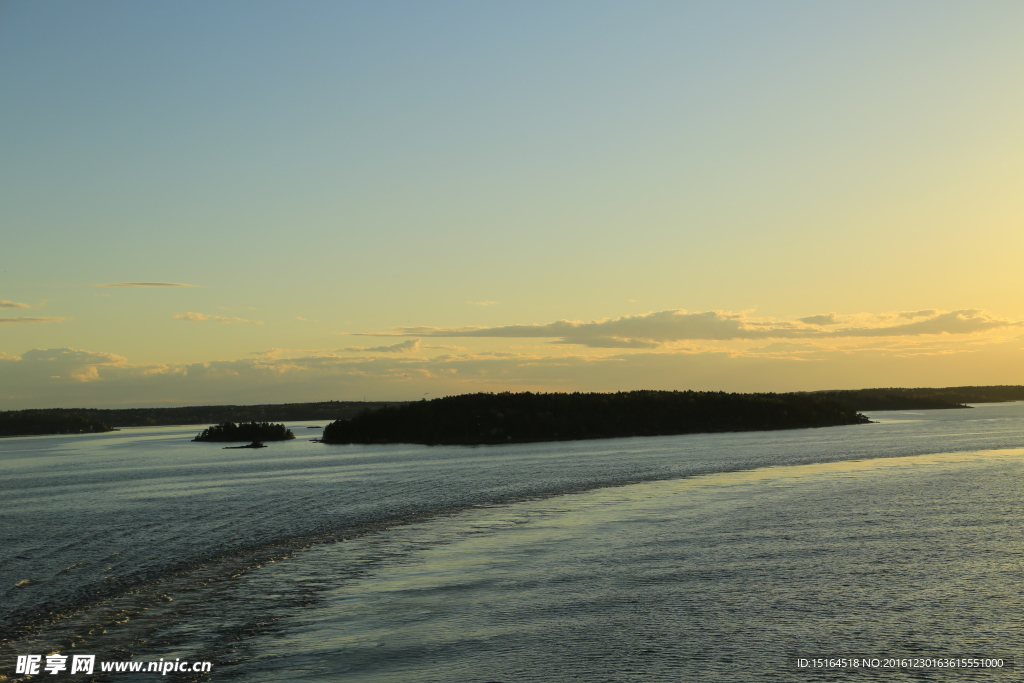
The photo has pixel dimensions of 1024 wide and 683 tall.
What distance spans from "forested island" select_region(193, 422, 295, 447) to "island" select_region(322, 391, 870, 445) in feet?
59.8

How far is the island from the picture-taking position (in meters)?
124

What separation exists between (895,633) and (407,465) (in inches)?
2414

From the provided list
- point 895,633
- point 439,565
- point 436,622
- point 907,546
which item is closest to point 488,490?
point 439,565

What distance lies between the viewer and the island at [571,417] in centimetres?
12438

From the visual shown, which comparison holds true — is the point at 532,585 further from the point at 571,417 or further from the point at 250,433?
the point at 250,433

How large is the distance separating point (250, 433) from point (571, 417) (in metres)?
65.6

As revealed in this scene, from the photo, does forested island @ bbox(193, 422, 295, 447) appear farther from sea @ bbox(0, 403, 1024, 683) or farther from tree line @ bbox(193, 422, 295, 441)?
sea @ bbox(0, 403, 1024, 683)

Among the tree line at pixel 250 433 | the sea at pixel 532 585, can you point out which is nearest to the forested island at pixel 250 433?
the tree line at pixel 250 433

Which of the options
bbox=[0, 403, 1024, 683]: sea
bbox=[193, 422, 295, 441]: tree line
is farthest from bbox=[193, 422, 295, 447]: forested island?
bbox=[0, 403, 1024, 683]: sea

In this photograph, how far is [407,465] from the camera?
72812 mm

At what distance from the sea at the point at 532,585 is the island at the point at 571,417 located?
80375mm

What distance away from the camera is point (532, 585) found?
63.5 feet

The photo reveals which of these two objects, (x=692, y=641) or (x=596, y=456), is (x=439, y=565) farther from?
(x=596, y=456)

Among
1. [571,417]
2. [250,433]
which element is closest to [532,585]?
[571,417]
